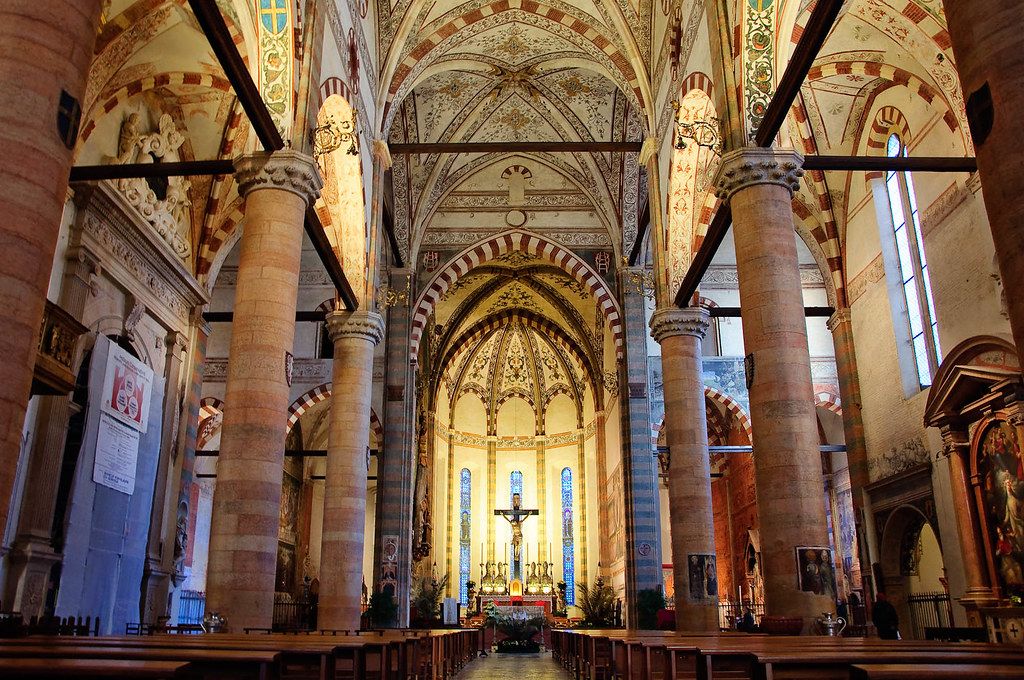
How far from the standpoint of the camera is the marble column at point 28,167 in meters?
4.00

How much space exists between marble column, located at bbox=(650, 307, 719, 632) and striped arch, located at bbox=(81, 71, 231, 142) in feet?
27.7

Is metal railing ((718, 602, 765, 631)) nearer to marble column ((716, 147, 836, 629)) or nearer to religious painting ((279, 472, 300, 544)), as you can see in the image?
religious painting ((279, 472, 300, 544))

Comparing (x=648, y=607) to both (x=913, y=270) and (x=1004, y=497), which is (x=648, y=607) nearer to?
(x=1004, y=497)

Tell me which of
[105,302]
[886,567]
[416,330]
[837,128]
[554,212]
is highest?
[554,212]

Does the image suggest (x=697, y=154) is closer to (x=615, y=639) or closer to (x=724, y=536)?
(x=615, y=639)

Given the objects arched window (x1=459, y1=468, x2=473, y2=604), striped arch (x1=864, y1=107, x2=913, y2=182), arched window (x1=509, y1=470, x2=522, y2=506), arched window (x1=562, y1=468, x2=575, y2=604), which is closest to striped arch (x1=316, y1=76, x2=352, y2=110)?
striped arch (x1=864, y1=107, x2=913, y2=182)

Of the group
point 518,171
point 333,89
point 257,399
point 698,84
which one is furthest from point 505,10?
point 257,399

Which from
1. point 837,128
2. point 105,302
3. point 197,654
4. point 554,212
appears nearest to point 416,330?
point 554,212

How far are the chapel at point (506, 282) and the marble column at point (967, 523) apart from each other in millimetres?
48

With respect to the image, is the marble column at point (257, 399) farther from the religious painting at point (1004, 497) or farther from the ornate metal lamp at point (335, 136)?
the religious painting at point (1004, 497)

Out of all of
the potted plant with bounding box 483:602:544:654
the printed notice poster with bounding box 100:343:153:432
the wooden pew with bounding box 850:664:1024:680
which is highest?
the printed notice poster with bounding box 100:343:153:432

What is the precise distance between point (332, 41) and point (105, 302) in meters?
5.33

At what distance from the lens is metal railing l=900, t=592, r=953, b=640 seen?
13.8m

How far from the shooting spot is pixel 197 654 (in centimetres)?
371
